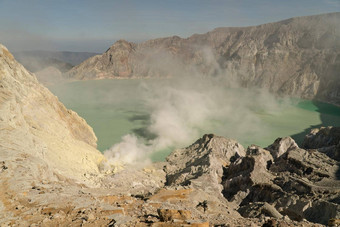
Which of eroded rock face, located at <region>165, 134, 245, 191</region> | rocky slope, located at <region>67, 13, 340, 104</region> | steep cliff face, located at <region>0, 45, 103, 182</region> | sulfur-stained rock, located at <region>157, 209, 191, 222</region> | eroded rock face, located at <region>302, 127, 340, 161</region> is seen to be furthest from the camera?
rocky slope, located at <region>67, 13, 340, 104</region>

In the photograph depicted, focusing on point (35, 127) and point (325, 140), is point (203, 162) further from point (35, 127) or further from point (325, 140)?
point (325, 140)

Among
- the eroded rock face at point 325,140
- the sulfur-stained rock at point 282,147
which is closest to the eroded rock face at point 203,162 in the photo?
the sulfur-stained rock at point 282,147

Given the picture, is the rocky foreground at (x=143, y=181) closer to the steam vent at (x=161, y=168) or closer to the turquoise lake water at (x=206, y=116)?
the steam vent at (x=161, y=168)

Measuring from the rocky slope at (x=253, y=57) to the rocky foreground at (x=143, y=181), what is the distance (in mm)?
64212

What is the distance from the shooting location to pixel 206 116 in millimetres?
56062

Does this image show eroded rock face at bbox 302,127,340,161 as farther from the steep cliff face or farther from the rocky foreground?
the steep cliff face

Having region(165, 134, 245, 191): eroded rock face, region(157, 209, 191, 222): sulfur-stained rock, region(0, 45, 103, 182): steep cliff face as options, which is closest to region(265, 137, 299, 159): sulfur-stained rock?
region(165, 134, 245, 191): eroded rock face

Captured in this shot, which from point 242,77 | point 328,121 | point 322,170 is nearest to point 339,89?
point 328,121

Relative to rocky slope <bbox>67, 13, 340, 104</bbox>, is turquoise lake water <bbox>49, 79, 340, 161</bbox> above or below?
below

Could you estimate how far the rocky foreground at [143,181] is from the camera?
29.2 feet

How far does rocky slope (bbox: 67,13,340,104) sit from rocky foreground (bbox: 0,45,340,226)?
64.2 m

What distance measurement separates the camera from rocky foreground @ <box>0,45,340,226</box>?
891 cm

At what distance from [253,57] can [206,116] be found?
6664cm

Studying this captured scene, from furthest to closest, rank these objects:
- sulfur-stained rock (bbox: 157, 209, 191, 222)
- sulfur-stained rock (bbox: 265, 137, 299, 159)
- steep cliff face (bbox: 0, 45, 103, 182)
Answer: sulfur-stained rock (bbox: 265, 137, 299, 159) < steep cliff face (bbox: 0, 45, 103, 182) < sulfur-stained rock (bbox: 157, 209, 191, 222)
